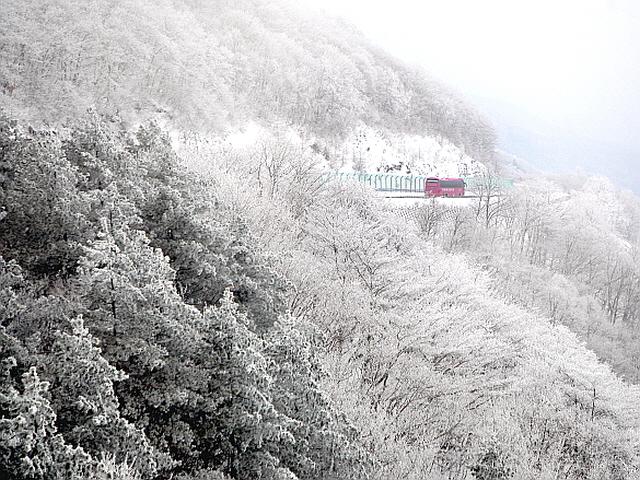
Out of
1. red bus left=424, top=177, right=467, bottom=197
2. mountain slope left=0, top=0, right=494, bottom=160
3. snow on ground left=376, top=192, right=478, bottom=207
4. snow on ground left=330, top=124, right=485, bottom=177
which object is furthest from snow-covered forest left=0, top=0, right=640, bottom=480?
snow on ground left=330, top=124, right=485, bottom=177

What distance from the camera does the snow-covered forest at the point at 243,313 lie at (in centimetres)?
878

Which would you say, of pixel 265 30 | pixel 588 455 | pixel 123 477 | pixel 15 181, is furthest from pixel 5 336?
pixel 265 30

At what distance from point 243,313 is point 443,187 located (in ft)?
146

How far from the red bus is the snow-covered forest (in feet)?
12.2

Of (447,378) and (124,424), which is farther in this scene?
(447,378)

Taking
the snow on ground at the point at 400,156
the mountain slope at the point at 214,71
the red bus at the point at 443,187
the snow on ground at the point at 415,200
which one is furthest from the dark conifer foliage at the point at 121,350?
the snow on ground at the point at 400,156

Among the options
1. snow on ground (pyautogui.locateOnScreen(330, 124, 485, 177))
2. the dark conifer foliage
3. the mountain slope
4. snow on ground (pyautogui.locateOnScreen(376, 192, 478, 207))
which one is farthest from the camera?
snow on ground (pyautogui.locateOnScreen(330, 124, 485, 177))

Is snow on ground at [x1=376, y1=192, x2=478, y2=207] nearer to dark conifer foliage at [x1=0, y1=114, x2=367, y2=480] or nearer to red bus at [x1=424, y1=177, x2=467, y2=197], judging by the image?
red bus at [x1=424, y1=177, x2=467, y2=197]

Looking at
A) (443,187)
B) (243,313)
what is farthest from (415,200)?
(243,313)

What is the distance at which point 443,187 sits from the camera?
54.2 m

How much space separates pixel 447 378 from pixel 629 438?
23.0ft

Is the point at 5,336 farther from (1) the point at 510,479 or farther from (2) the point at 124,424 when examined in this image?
(1) the point at 510,479

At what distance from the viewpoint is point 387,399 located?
55.6ft

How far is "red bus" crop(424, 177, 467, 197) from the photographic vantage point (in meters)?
52.7
